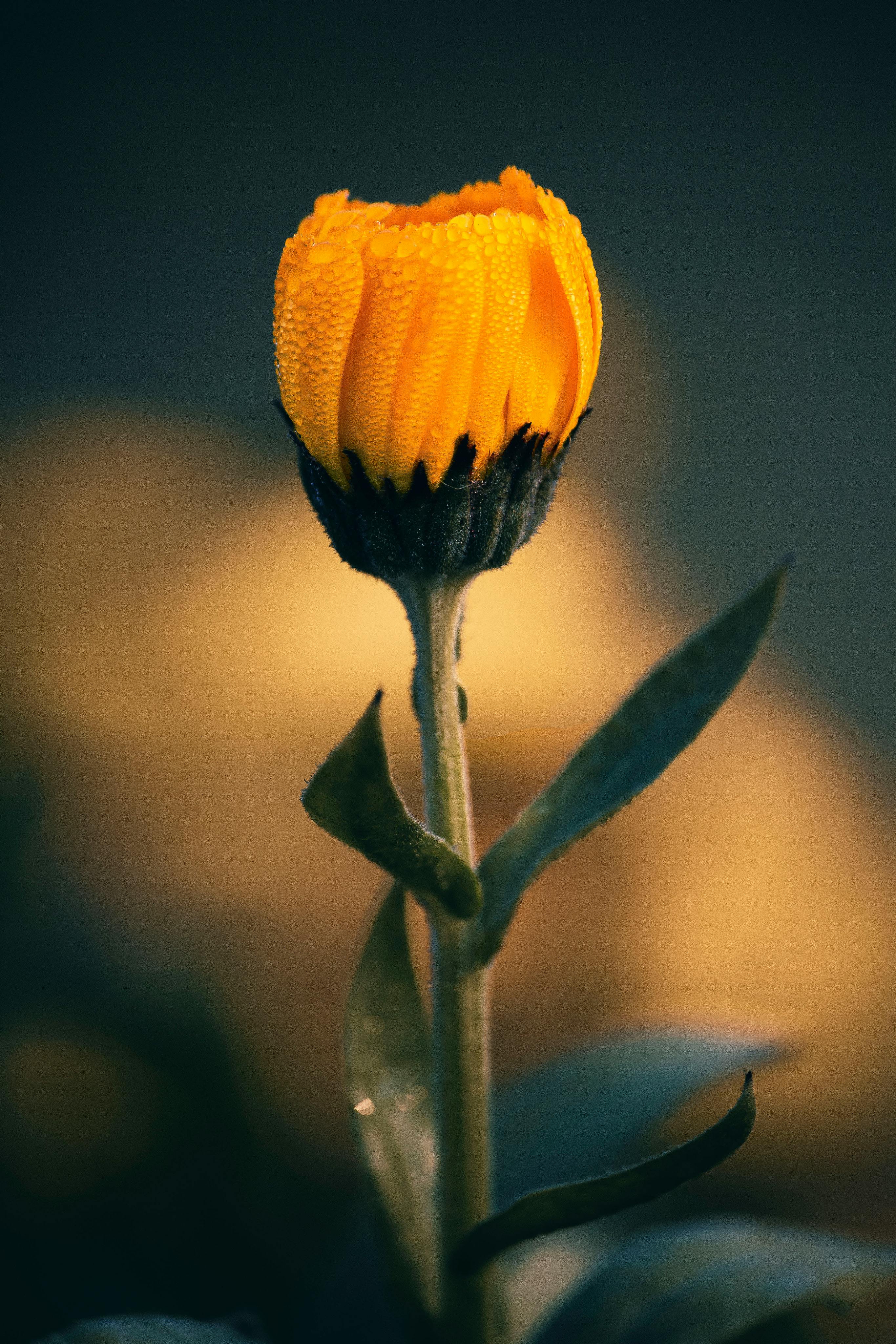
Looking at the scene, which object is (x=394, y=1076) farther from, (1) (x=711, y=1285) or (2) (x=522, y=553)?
(2) (x=522, y=553)

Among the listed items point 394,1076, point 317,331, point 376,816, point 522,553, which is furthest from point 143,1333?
point 522,553

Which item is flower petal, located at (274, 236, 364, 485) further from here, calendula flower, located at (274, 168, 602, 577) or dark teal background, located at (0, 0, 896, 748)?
dark teal background, located at (0, 0, 896, 748)

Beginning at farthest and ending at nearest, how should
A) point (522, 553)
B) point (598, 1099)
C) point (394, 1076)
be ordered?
1. point (522, 553)
2. point (598, 1099)
3. point (394, 1076)

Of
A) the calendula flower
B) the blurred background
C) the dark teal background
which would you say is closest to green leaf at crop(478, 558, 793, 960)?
the calendula flower

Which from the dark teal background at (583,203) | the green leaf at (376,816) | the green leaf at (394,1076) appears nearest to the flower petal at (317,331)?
the green leaf at (376,816)

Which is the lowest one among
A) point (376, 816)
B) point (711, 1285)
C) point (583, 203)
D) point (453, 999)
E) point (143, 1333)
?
point (711, 1285)

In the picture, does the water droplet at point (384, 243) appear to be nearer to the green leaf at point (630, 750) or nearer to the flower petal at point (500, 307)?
the flower petal at point (500, 307)
